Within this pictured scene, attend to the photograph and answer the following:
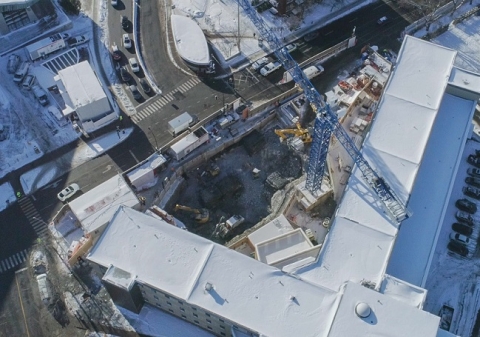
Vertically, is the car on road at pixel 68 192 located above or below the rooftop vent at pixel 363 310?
above

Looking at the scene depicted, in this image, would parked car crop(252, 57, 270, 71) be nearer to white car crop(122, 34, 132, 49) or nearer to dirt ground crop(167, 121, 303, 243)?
dirt ground crop(167, 121, 303, 243)

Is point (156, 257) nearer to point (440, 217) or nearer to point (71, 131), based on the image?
point (71, 131)

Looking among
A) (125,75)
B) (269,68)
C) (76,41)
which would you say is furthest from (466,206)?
(76,41)

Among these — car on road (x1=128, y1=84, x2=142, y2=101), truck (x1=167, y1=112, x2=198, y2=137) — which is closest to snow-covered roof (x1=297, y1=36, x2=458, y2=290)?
truck (x1=167, y1=112, x2=198, y2=137)

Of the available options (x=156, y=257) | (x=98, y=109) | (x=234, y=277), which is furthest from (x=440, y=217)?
(x=98, y=109)

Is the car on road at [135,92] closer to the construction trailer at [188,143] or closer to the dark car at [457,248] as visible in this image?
the construction trailer at [188,143]

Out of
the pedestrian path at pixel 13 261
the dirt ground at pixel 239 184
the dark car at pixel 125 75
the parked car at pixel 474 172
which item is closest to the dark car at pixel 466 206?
the parked car at pixel 474 172
